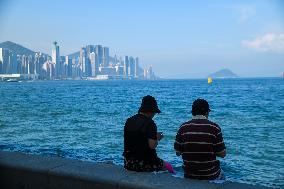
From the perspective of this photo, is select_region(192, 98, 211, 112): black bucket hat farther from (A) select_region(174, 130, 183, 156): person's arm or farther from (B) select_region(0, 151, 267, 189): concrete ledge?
(B) select_region(0, 151, 267, 189): concrete ledge

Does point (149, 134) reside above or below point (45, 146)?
above

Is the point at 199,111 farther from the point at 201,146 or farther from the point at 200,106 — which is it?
the point at 201,146

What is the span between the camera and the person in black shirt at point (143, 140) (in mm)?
4613

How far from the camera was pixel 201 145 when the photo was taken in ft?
14.2

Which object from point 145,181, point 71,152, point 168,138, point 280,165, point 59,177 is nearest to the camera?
point 145,181

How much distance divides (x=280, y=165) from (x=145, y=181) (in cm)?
1044

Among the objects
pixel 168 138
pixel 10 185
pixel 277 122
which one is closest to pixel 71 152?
pixel 168 138

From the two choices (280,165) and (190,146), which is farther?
(280,165)

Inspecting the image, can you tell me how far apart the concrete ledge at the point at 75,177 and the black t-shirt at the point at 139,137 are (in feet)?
0.84

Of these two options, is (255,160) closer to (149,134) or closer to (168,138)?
(168,138)

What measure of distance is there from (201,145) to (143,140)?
71 centimetres

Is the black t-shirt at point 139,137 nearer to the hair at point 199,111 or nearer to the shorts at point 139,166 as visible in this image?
the shorts at point 139,166

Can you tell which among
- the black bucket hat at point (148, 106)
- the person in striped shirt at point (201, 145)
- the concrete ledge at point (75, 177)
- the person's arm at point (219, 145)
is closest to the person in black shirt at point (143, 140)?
the black bucket hat at point (148, 106)

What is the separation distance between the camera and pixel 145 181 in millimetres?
3994
